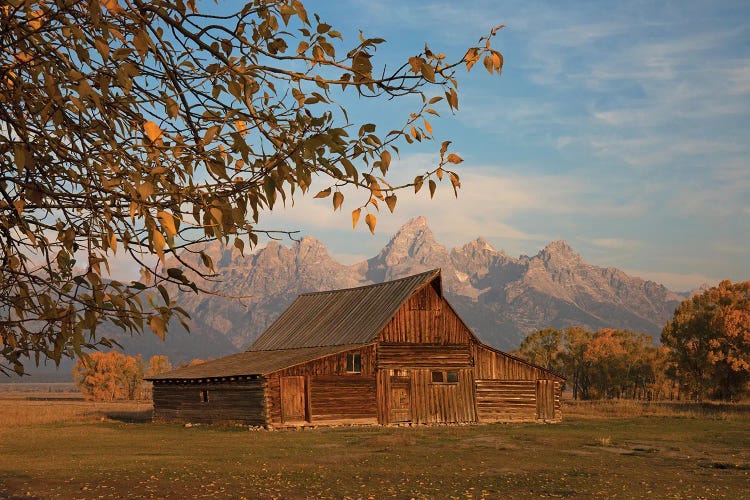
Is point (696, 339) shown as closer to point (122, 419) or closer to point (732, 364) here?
point (732, 364)

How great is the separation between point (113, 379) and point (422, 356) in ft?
251

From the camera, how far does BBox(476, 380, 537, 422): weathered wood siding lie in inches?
1748

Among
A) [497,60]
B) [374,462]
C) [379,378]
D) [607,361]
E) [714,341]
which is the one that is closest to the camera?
[497,60]

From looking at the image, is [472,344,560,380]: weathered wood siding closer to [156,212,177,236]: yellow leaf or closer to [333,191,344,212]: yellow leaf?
[333,191,344,212]: yellow leaf

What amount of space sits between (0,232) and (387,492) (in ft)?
40.7

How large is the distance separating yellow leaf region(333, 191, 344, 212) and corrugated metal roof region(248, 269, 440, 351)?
3682cm

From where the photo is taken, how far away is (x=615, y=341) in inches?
3703

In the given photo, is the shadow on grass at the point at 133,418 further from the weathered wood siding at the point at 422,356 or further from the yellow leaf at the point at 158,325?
the yellow leaf at the point at 158,325

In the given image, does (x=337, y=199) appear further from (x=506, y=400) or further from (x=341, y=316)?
(x=341, y=316)

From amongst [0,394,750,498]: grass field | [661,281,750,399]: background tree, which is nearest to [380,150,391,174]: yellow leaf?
[0,394,750,498]: grass field

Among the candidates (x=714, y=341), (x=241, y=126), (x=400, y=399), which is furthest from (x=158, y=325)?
(x=714, y=341)

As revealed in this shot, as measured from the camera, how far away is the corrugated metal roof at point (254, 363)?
3984 centimetres

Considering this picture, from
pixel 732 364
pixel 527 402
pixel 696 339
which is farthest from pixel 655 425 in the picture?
pixel 696 339

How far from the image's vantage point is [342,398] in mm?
40531
